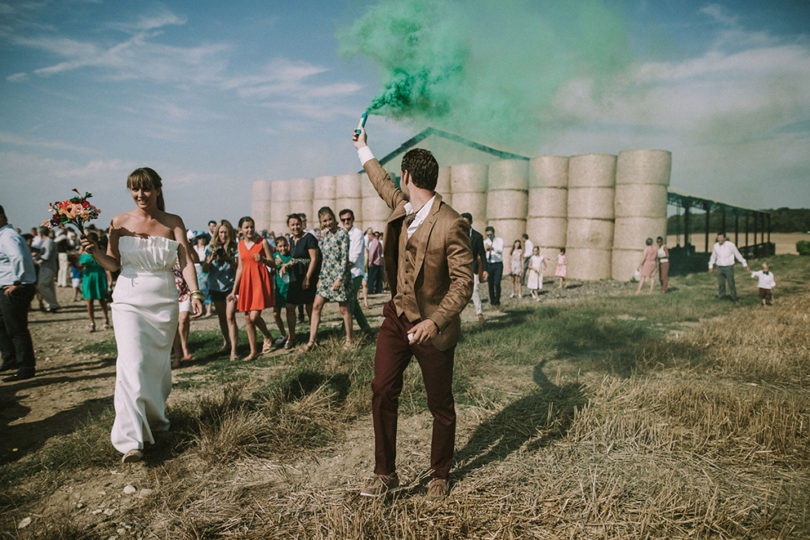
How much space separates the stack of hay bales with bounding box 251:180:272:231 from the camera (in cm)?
2500

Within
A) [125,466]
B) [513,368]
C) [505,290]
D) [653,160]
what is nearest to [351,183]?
[505,290]

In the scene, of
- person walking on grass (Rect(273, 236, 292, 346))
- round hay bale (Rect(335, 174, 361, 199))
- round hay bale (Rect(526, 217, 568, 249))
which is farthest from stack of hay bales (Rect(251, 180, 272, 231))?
person walking on grass (Rect(273, 236, 292, 346))

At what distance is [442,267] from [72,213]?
2.99 metres

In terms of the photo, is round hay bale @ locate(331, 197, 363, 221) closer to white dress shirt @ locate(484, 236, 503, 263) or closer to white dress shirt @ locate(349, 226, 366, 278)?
white dress shirt @ locate(484, 236, 503, 263)

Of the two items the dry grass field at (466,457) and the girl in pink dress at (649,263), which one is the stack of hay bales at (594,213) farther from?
the dry grass field at (466,457)

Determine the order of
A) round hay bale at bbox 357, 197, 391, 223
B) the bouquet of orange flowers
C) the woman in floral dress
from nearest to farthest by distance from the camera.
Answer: the bouquet of orange flowers
the woman in floral dress
round hay bale at bbox 357, 197, 391, 223

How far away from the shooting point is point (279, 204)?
2430cm

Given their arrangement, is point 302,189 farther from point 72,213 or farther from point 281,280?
point 72,213

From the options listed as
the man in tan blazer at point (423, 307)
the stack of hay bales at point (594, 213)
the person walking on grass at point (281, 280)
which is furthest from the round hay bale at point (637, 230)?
the man in tan blazer at point (423, 307)

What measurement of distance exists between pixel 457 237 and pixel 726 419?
2.82 metres

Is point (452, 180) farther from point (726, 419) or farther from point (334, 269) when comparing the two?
point (726, 419)

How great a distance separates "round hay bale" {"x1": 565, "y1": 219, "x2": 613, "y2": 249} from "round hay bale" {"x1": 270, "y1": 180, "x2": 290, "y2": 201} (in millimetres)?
14668

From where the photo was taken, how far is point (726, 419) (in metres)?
3.60

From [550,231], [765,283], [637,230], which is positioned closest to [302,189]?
[550,231]
